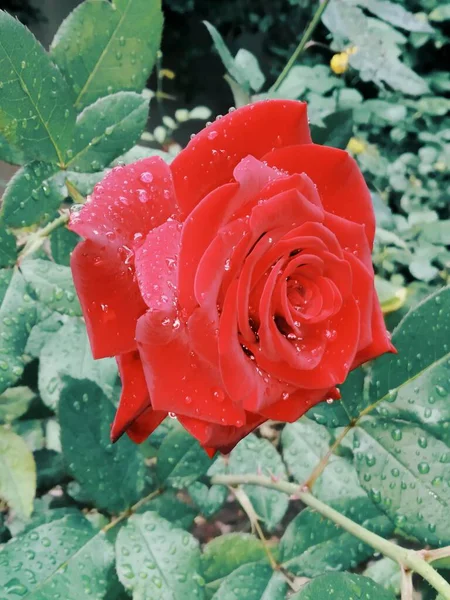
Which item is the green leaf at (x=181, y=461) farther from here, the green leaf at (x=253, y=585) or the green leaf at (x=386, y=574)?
the green leaf at (x=386, y=574)

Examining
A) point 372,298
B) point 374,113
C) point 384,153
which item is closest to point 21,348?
point 372,298

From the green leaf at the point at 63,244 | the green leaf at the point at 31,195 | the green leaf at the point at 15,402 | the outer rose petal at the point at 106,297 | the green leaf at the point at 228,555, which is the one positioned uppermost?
the outer rose petal at the point at 106,297

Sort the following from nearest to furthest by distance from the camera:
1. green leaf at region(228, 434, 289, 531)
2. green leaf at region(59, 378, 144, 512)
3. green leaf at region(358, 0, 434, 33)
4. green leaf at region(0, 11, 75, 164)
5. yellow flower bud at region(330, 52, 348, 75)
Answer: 1. green leaf at region(0, 11, 75, 164)
2. green leaf at region(59, 378, 144, 512)
3. green leaf at region(228, 434, 289, 531)
4. green leaf at region(358, 0, 434, 33)
5. yellow flower bud at region(330, 52, 348, 75)

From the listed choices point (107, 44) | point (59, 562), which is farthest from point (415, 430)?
point (107, 44)

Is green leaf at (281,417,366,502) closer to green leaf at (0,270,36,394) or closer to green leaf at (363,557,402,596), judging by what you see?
green leaf at (363,557,402,596)

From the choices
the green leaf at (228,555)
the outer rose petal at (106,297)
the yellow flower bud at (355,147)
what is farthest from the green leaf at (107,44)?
the yellow flower bud at (355,147)

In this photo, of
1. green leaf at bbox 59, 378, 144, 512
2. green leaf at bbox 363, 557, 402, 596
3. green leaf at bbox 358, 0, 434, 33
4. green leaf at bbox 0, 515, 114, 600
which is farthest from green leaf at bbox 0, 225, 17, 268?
green leaf at bbox 358, 0, 434, 33
